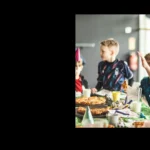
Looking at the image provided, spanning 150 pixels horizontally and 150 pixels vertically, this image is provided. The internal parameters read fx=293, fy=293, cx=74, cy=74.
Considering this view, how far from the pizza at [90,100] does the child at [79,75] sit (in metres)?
0.08

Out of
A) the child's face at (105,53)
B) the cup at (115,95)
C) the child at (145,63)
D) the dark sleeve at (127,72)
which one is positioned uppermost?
the child's face at (105,53)

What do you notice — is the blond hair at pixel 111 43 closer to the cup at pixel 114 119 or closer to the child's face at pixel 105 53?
the child's face at pixel 105 53

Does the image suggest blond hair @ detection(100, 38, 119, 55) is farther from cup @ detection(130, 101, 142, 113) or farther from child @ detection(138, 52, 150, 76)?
cup @ detection(130, 101, 142, 113)

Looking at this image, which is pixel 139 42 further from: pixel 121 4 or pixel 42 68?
pixel 42 68

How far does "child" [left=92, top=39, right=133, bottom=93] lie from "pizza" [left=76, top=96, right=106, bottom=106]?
0.23 ft

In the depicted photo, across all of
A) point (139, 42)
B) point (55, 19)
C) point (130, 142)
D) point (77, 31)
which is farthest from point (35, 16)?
point (130, 142)

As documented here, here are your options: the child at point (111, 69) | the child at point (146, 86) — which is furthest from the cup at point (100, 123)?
the child at point (146, 86)

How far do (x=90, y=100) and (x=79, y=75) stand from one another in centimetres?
23

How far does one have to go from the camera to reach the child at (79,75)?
8.13 feet

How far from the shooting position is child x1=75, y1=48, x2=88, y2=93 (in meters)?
2.48

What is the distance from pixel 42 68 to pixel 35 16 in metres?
0.46

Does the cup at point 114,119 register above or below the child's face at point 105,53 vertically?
below

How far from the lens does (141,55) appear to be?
246 cm

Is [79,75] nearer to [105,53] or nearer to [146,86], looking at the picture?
[105,53]
